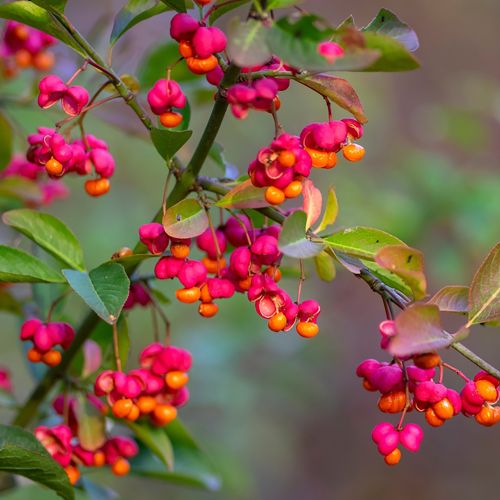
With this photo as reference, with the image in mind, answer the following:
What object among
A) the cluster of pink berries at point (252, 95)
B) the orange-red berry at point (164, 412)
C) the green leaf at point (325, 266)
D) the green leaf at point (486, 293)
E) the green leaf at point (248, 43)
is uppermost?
the green leaf at point (248, 43)

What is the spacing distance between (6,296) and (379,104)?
283 cm

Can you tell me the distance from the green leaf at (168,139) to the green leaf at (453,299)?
296 mm

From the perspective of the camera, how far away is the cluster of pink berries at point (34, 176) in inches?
54.0

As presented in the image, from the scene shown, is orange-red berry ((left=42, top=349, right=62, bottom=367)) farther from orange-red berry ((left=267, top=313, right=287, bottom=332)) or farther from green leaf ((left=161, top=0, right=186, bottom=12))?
green leaf ((left=161, top=0, right=186, bottom=12))

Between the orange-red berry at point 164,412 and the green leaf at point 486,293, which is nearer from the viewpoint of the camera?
the green leaf at point 486,293

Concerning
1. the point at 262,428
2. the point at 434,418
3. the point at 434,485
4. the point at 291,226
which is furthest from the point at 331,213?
the point at 434,485

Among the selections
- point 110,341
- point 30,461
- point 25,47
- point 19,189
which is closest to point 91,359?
point 110,341

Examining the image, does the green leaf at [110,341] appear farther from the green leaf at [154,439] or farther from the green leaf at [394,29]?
the green leaf at [394,29]

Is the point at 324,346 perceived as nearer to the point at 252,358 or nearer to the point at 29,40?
the point at 252,358

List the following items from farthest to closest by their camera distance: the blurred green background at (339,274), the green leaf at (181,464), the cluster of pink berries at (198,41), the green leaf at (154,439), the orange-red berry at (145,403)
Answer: the blurred green background at (339,274), the green leaf at (181,464), the green leaf at (154,439), the orange-red berry at (145,403), the cluster of pink berries at (198,41)

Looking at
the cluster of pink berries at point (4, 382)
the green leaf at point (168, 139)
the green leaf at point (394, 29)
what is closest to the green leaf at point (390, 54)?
the green leaf at point (394, 29)

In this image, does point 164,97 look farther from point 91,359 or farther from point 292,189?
point 91,359

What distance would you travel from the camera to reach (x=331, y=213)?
0.88 metres

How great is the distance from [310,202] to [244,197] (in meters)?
0.07
